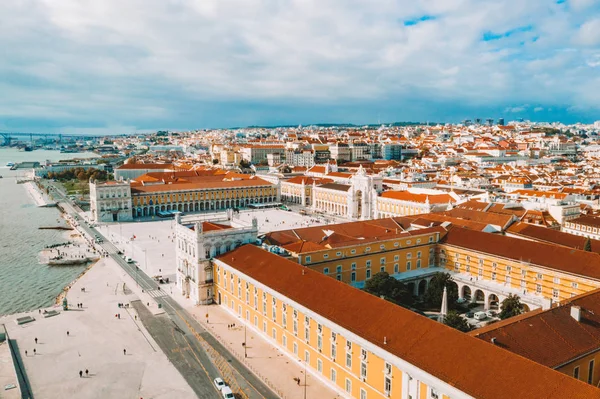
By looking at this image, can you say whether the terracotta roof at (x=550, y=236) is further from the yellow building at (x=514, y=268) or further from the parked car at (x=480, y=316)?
the parked car at (x=480, y=316)

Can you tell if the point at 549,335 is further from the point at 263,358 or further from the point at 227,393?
the point at 227,393

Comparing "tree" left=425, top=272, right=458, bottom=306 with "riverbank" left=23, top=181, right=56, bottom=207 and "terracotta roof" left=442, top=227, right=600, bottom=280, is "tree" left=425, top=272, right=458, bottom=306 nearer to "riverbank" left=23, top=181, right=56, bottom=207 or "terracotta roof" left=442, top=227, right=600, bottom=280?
"terracotta roof" left=442, top=227, right=600, bottom=280

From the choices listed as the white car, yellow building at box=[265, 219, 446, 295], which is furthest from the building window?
yellow building at box=[265, 219, 446, 295]

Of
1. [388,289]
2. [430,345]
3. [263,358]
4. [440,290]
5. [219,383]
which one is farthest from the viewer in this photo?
[440,290]

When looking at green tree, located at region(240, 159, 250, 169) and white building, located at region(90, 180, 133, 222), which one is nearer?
white building, located at region(90, 180, 133, 222)

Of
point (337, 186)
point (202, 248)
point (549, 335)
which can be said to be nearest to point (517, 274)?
point (549, 335)

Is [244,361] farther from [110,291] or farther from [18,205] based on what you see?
[18,205]

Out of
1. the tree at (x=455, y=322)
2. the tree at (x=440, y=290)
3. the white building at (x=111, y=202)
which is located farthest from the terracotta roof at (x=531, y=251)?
the white building at (x=111, y=202)
